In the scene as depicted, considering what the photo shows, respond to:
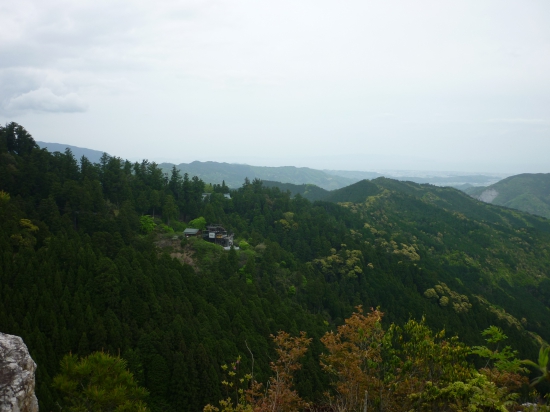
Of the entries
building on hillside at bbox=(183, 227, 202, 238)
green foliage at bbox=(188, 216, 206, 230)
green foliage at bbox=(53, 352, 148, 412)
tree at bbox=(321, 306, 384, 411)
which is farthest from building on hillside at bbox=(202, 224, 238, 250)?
tree at bbox=(321, 306, 384, 411)

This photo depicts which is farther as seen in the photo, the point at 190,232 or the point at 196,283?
the point at 190,232

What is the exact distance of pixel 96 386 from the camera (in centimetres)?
1446

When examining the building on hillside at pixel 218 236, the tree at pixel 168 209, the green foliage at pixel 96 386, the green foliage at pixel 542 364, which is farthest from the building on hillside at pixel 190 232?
the green foliage at pixel 542 364

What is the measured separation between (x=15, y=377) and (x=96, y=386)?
729cm

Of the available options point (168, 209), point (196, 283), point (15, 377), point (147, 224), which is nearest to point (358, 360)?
point (15, 377)

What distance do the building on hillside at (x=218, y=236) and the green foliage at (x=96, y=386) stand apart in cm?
3039

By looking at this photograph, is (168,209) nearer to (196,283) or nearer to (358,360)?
(196,283)

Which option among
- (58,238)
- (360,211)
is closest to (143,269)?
(58,238)

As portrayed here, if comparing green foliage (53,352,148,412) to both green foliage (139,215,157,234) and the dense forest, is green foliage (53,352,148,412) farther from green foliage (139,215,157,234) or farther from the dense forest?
green foliage (139,215,157,234)

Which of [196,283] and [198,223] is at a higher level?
[198,223]

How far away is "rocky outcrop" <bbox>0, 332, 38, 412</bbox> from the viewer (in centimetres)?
790

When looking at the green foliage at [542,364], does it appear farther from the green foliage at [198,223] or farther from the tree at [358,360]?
the green foliage at [198,223]

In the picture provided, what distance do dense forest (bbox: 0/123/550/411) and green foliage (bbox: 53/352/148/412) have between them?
3052mm

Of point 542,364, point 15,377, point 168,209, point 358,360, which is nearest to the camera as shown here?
point 542,364
